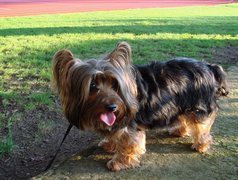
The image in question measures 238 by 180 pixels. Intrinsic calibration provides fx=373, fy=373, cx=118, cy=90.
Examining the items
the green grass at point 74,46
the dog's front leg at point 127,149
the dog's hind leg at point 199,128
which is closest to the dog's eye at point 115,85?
the dog's front leg at point 127,149

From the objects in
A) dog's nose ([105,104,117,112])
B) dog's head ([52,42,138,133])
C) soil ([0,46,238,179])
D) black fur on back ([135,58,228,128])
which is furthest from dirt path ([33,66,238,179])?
dog's nose ([105,104,117,112])

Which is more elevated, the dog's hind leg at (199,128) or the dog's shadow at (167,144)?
the dog's hind leg at (199,128)

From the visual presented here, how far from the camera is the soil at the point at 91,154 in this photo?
3576 millimetres

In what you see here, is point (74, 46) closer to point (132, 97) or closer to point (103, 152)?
point (103, 152)

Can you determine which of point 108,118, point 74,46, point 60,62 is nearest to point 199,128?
point 108,118

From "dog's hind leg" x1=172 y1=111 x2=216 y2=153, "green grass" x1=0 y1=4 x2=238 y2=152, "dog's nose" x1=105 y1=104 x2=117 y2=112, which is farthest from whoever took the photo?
"green grass" x1=0 y1=4 x2=238 y2=152

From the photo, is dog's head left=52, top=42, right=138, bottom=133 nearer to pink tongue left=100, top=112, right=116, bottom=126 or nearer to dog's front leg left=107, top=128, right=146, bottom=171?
pink tongue left=100, top=112, right=116, bottom=126

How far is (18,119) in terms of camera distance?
15.6 feet

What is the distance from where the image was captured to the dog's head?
125 inches

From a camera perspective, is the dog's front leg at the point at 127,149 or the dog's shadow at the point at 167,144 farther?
the dog's shadow at the point at 167,144

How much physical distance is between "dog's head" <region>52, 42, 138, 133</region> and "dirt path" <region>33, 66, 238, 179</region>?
1.72ft

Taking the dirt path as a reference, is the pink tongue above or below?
above

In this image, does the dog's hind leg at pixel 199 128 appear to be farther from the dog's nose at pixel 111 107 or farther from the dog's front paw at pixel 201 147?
the dog's nose at pixel 111 107

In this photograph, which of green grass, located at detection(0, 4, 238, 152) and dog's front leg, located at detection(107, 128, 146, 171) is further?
green grass, located at detection(0, 4, 238, 152)
